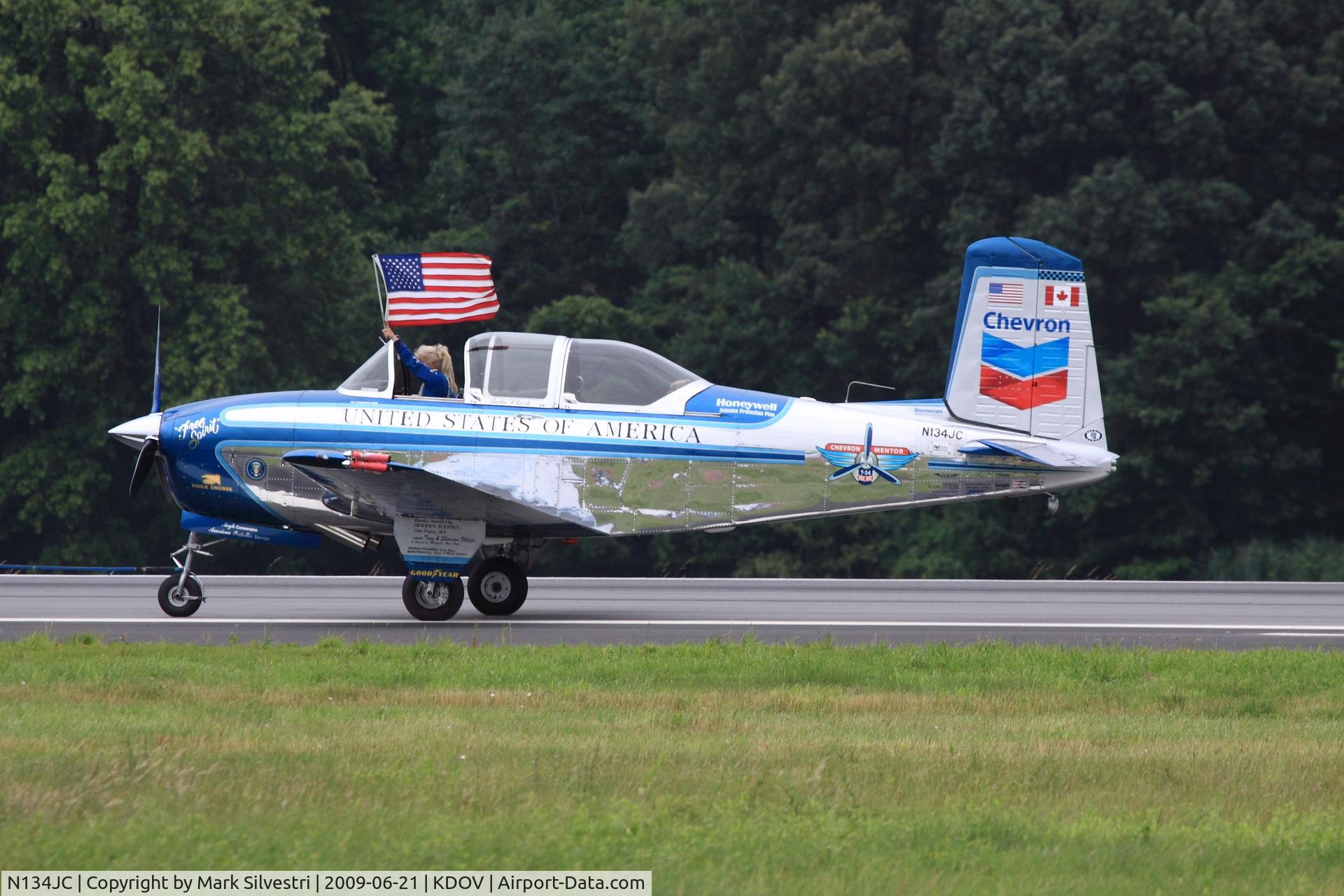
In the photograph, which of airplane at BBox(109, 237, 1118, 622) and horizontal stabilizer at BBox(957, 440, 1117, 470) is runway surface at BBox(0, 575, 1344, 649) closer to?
airplane at BBox(109, 237, 1118, 622)

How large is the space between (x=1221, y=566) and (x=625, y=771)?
27.4m

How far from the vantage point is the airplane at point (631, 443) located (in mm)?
15625

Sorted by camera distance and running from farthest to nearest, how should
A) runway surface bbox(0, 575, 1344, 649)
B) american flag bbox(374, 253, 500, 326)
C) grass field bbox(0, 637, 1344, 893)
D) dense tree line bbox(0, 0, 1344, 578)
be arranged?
dense tree line bbox(0, 0, 1344, 578) → american flag bbox(374, 253, 500, 326) → runway surface bbox(0, 575, 1344, 649) → grass field bbox(0, 637, 1344, 893)

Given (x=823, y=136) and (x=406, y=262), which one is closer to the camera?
(x=406, y=262)

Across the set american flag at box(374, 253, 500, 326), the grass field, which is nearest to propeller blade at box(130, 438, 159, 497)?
american flag at box(374, 253, 500, 326)

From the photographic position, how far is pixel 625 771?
8305mm

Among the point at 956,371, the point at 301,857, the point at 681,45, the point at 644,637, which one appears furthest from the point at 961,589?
the point at 681,45

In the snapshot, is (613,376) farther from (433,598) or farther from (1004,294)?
(1004,294)

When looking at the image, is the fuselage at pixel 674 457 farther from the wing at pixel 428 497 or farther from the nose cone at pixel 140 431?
the nose cone at pixel 140 431

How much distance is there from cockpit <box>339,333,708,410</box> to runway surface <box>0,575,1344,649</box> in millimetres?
2251

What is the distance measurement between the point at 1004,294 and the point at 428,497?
608cm

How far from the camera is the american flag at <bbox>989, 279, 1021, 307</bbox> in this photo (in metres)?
16.1

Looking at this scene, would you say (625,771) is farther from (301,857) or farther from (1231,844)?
(1231,844)
